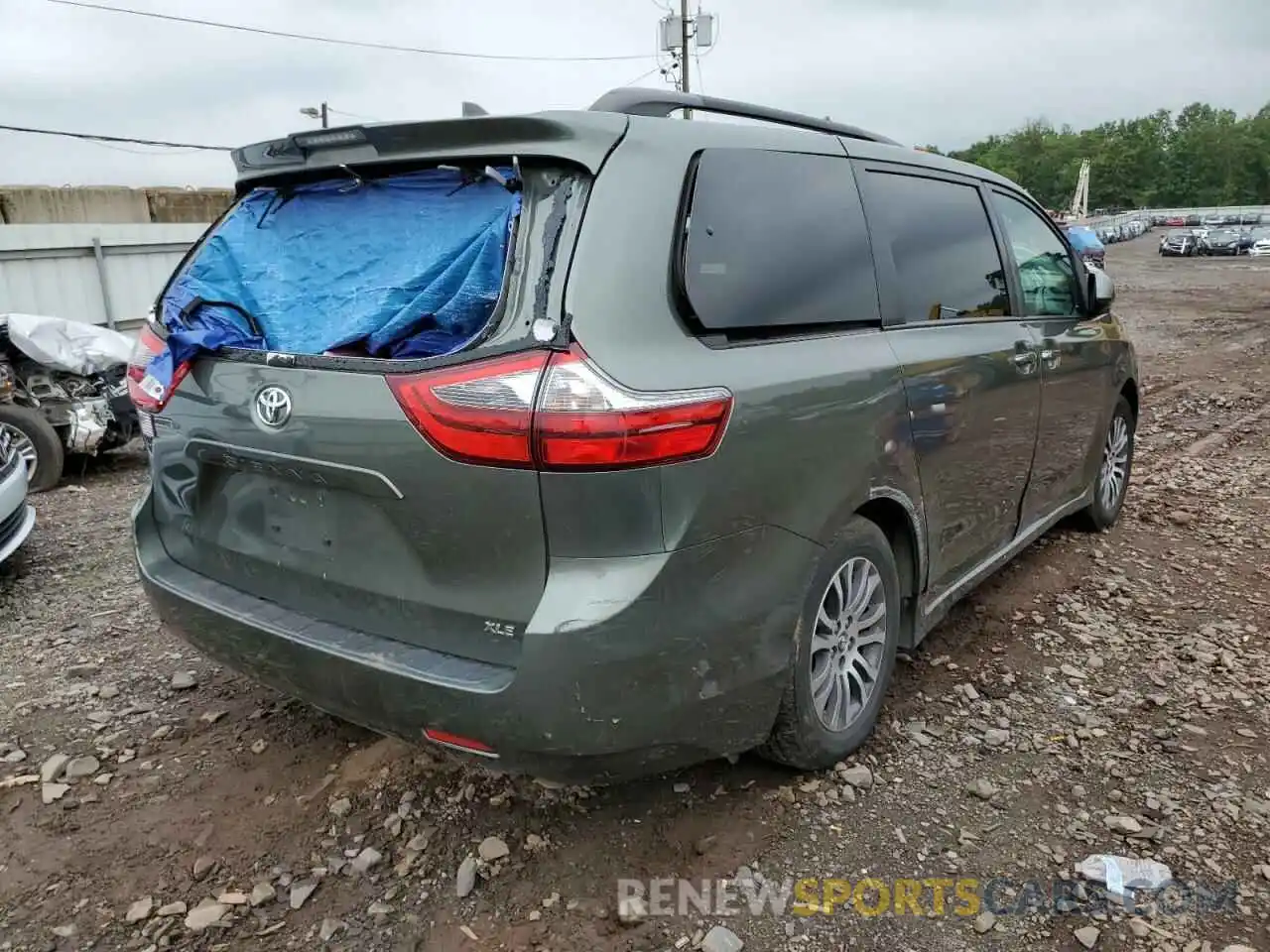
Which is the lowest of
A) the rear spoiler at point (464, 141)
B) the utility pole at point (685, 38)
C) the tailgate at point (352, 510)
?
the tailgate at point (352, 510)

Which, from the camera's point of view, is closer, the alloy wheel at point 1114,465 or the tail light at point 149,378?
the tail light at point 149,378

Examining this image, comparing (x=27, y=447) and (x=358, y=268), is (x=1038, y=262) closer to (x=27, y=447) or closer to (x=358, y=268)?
(x=358, y=268)

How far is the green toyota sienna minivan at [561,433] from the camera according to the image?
1.99m

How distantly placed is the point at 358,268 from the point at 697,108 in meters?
1.10

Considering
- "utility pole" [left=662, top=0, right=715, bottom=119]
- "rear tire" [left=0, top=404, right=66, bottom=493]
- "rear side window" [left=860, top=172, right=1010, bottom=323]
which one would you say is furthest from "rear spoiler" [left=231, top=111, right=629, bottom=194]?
"utility pole" [left=662, top=0, right=715, bottom=119]

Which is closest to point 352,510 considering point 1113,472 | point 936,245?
point 936,245

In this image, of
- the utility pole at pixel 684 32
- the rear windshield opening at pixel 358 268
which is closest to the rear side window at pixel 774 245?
the rear windshield opening at pixel 358 268

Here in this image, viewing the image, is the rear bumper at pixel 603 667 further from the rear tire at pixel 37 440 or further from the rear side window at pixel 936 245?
the rear tire at pixel 37 440

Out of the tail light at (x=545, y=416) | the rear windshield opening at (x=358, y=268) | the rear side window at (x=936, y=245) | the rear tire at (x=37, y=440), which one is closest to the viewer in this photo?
the tail light at (x=545, y=416)

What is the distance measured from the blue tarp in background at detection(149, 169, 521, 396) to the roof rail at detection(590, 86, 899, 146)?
0.46 metres

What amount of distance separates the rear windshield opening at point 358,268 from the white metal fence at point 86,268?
823 centimetres

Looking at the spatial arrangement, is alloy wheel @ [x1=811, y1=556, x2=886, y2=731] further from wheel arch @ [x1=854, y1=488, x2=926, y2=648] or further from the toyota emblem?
the toyota emblem

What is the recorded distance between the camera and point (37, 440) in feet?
21.2
